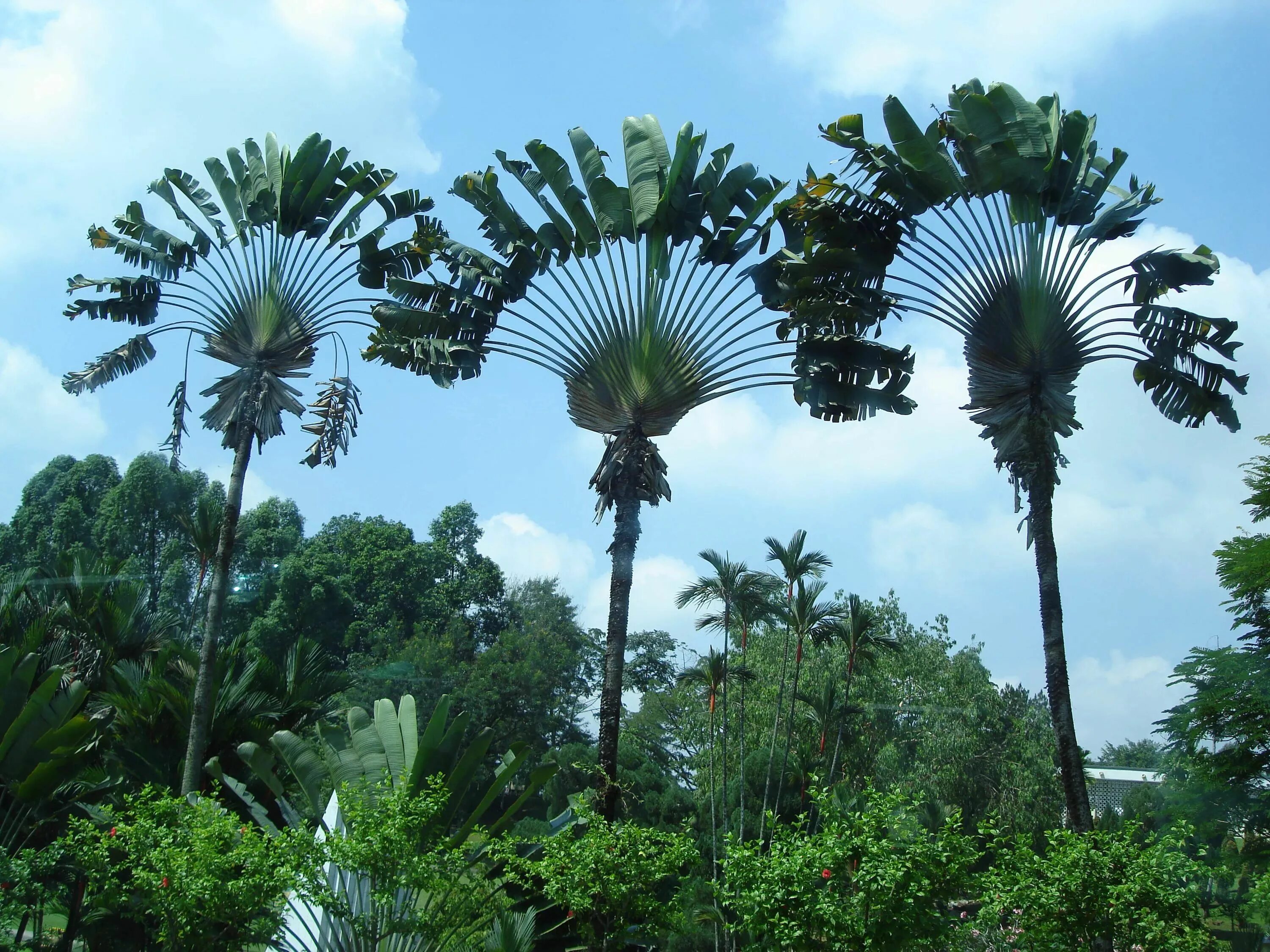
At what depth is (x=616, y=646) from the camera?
13.8 meters

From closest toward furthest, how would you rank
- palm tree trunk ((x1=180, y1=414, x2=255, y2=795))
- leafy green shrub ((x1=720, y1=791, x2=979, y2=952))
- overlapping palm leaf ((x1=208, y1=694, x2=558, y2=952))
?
leafy green shrub ((x1=720, y1=791, x2=979, y2=952))
overlapping palm leaf ((x1=208, y1=694, x2=558, y2=952))
palm tree trunk ((x1=180, y1=414, x2=255, y2=795))

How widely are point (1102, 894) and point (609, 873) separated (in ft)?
16.5

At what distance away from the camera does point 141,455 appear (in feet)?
162

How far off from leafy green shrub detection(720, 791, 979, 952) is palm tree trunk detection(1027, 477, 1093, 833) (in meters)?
1.64

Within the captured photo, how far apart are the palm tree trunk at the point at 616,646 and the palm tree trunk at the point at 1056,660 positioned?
5218 millimetres

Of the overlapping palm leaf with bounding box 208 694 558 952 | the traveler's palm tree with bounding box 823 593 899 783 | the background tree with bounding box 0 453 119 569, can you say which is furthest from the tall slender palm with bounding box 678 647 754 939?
the background tree with bounding box 0 453 119 569

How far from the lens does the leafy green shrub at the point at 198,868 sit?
1032 cm

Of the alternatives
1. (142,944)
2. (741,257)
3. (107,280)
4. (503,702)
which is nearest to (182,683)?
(142,944)

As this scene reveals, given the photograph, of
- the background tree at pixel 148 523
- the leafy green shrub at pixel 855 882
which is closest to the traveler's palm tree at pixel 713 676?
the leafy green shrub at pixel 855 882

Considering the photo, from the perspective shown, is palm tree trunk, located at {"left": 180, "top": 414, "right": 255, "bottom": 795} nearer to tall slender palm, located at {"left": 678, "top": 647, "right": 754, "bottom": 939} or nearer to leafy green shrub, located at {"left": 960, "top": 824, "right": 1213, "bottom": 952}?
leafy green shrub, located at {"left": 960, "top": 824, "right": 1213, "bottom": 952}

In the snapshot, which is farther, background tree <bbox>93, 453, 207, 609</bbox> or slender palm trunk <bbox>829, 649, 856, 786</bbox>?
background tree <bbox>93, 453, 207, 609</bbox>

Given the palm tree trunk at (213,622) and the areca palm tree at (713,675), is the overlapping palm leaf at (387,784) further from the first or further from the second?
the areca palm tree at (713,675)

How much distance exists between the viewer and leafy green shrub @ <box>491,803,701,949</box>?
11.3m

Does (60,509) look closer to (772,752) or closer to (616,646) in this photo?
(772,752)
